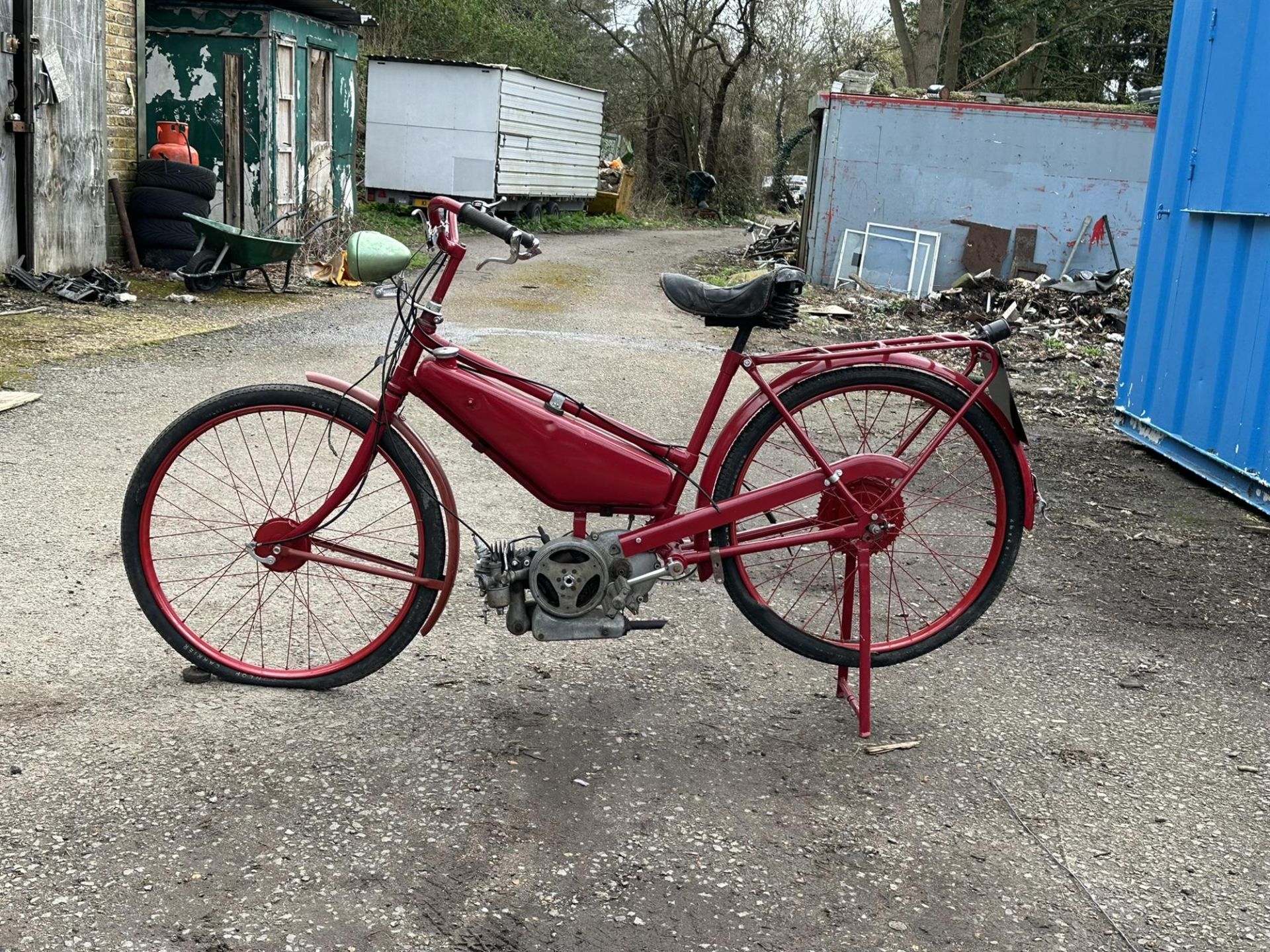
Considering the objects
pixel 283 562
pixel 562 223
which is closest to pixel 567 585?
pixel 283 562

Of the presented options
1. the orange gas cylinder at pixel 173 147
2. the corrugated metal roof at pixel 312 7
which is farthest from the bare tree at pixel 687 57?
the orange gas cylinder at pixel 173 147

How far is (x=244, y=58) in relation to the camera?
14.9 meters

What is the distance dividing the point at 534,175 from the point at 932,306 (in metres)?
11.5

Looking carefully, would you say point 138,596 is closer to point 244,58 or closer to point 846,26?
point 244,58

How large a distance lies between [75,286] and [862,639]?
30.8 feet

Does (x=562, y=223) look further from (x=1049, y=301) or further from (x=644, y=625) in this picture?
(x=644, y=625)

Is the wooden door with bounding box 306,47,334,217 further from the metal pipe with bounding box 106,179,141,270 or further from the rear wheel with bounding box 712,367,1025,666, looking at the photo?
the rear wheel with bounding box 712,367,1025,666

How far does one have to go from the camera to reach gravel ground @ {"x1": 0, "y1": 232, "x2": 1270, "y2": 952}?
8.76 feet

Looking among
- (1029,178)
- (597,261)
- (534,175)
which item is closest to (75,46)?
(597,261)

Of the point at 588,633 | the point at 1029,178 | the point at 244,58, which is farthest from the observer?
the point at 1029,178

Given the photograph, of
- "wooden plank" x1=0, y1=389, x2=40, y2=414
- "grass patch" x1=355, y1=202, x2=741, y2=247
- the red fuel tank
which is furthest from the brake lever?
"grass patch" x1=355, y1=202, x2=741, y2=247

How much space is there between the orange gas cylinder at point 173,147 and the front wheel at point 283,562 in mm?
8829

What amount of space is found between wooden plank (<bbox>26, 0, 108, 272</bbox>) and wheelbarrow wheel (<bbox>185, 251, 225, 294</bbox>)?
0.87 meters

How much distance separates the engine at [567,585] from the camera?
135 inches
